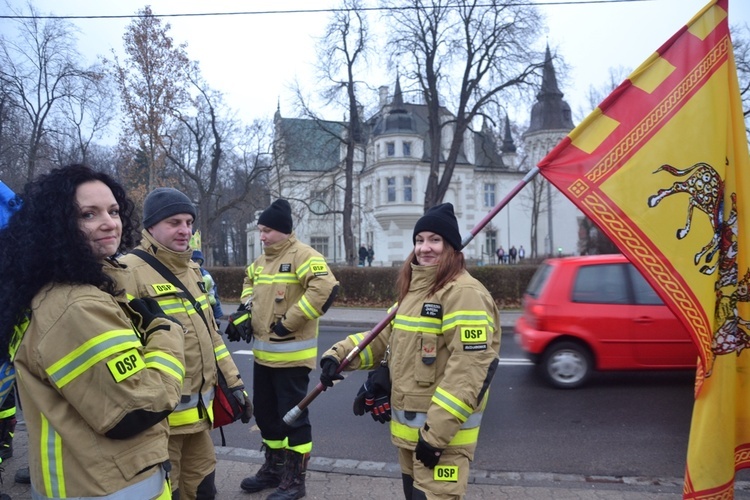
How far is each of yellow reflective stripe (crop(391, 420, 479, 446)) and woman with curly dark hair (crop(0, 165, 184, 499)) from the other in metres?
1.20

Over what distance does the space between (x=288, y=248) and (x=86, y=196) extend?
2435mm

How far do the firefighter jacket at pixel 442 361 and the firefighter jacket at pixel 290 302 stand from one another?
134 cm

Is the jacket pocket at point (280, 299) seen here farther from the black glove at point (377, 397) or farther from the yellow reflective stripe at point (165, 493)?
the yellow reflective stripe at point (165, 493)

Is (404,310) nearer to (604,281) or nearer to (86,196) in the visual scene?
(86,196)

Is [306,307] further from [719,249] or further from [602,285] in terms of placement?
[602,285]

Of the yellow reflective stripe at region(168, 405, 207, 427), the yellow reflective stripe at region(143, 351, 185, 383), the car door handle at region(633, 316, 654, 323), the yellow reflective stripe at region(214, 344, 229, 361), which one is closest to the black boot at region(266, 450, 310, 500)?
the yellow reflective stripe at region(214, 344, 229, 361)

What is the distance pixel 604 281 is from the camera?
7277mm

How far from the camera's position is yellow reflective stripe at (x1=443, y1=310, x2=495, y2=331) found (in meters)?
2.62

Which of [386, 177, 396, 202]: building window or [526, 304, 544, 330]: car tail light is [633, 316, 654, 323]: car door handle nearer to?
[526, 304, 544, 330]: car tail light

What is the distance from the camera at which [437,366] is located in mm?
2721

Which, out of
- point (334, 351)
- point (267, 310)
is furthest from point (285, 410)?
point (334, 351)

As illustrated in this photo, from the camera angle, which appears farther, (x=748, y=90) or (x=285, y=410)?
(x=748, y=90)

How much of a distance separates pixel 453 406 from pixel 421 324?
429mm

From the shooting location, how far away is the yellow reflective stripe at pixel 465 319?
2621 millimetres
